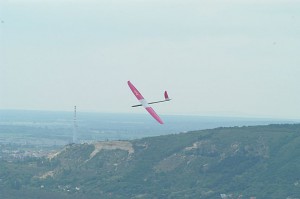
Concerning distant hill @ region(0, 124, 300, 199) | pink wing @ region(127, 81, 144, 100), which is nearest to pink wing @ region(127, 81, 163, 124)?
pink wing @ region(127, 81, 144, 100)

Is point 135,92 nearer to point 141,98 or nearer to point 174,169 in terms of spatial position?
point 141,98

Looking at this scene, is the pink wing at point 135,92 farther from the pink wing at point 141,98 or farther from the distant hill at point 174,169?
the distant hill at point 174,169

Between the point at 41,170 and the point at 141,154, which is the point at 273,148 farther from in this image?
the point at 41,170

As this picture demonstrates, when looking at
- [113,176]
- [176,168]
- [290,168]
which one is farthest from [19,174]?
[290,168]

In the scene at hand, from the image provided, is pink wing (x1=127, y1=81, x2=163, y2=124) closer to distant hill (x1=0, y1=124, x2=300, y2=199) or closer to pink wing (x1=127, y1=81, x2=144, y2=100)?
pink wing (x1=127, y1=81, x2=144, y2=100)

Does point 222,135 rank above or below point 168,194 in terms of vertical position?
above

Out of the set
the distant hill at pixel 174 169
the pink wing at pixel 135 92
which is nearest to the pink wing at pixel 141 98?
A: the pink wing at pixel 135 92

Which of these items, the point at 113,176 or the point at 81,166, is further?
the point at 81,166

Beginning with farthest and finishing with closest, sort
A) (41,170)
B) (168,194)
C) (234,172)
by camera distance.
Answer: (41,170) < (234,172) < (168,194)

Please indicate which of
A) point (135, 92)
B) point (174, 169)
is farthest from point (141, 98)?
point (174, 169)
